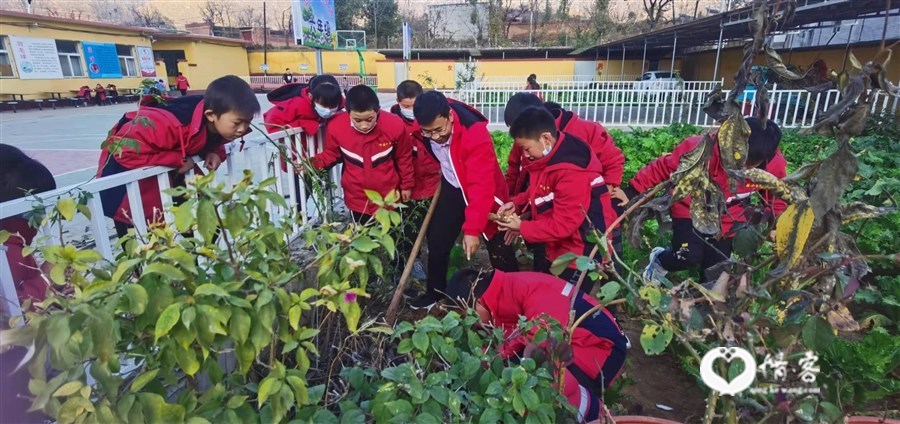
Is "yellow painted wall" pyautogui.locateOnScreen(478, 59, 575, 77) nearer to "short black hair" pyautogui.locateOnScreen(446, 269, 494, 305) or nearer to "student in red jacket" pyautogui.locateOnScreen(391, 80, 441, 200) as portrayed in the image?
"student in red jacket" pyautogui.locateOnScreen(391, 80, 441, 200)

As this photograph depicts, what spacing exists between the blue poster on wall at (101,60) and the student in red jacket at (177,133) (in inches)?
975

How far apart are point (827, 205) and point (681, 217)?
2.12 m

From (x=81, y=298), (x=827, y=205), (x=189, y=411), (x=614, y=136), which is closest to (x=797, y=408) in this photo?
(x=827, y=205)

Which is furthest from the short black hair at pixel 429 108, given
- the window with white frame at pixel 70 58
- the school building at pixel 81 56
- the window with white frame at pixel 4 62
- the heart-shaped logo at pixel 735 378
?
the window with white frame at pixel 70 58

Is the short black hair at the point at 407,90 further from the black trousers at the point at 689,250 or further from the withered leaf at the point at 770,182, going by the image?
the withered leaf at the point at 770,182

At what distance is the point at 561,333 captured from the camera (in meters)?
1.36

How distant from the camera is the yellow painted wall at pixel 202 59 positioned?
27.8 meters

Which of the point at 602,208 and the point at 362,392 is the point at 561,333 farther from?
the point at 602,208

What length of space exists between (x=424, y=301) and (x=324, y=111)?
1392 mm

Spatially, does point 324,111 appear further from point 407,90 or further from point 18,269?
point 18,269

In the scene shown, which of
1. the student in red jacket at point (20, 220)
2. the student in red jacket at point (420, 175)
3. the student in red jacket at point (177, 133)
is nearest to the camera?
the student in red jacket at point (20, 220)

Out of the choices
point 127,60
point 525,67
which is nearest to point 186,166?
point 525,67

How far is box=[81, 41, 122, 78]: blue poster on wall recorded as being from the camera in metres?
21.4

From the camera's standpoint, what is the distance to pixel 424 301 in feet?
9.50
